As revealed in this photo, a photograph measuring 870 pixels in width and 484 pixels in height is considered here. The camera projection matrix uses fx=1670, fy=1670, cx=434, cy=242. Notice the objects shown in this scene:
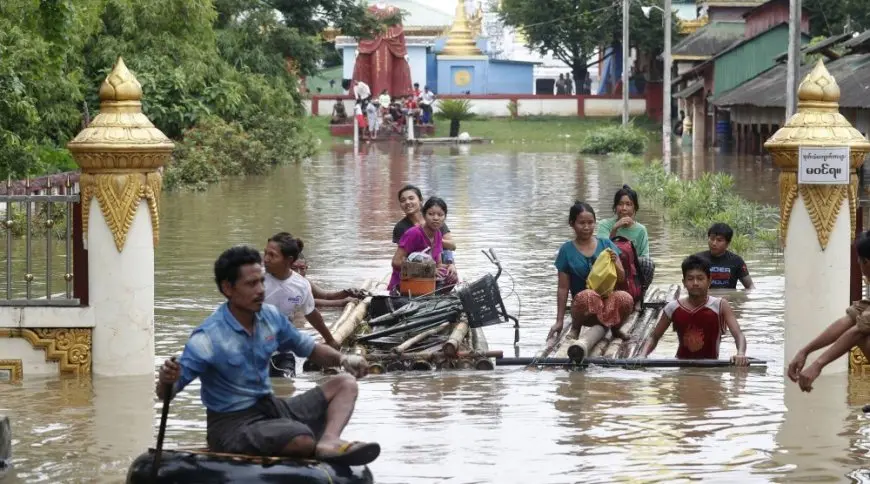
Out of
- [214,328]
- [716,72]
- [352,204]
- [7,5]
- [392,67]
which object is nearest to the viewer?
[214,328]

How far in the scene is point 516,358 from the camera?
12.0m

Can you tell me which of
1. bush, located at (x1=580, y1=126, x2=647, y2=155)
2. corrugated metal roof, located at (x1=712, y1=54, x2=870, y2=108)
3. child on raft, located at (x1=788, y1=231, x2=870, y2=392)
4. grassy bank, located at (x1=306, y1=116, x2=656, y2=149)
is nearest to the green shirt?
child on raft, located at (x1=788, y1=231, x2=870, y2=392)

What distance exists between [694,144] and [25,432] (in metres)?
50.4

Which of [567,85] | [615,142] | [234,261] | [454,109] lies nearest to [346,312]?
[234,261]

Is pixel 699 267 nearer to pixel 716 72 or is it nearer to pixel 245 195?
pixel 245 195

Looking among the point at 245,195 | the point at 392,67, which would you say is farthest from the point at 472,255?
the point at 392,67

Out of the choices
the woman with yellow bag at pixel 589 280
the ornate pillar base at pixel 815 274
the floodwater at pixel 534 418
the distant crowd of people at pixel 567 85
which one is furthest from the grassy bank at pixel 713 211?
the distant crowd of people at pixel 567 85

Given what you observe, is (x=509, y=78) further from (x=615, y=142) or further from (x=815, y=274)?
(x=815, y=274)

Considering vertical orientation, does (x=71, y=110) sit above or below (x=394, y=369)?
above

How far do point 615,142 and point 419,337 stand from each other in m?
38.0

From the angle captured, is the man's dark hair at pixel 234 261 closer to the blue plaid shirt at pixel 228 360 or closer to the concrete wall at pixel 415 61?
the blue plaid shirt at pixel 228 360

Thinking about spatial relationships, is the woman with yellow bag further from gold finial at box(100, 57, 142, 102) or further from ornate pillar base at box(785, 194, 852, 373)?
gold finial at box(100, 57, 142, 102)

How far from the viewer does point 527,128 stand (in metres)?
65.5

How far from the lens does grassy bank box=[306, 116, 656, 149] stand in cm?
6125
